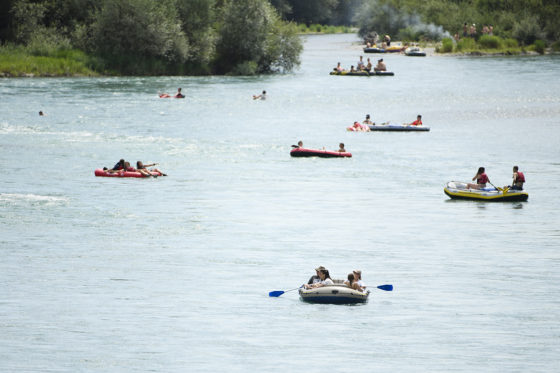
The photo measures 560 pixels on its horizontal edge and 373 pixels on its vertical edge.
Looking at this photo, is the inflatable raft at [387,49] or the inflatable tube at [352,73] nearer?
the inflatable tube at [352,73]

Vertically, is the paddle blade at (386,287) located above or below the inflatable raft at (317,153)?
below

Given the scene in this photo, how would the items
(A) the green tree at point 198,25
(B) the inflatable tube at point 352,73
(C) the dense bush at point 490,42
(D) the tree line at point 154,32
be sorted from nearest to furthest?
1. (D) the tree line at point 154,32
2. (A) the green tree at point 198,25
3. (B) the inflatable tube at point 352,73
4. (C) the dense bush at point 490,42

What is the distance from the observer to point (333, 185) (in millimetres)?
51812

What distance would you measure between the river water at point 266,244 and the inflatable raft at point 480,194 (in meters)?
0.67

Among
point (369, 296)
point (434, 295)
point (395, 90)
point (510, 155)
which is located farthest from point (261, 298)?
point (395, 90)

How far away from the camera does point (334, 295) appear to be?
31719 mm

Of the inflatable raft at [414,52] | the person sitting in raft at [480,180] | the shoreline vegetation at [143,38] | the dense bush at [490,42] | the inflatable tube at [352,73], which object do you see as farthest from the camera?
the inflatable raft at [414,52]

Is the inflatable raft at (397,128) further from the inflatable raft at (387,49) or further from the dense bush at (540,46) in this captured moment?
the inflatable raft at (387,49)

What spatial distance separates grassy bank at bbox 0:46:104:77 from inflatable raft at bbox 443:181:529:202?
2419 inches

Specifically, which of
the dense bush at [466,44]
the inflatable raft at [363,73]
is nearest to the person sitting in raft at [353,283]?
the inflatable raft at [363,73]

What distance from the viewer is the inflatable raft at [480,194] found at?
46938 millimetres

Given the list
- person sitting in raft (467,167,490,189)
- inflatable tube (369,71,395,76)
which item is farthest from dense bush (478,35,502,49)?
person sitting in raft (467,167,490,189)

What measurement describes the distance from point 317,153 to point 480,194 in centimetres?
1428

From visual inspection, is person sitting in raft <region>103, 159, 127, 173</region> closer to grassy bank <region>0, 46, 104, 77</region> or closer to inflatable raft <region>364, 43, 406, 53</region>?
grassy bank <region>0, 46, 104, 77</region>
